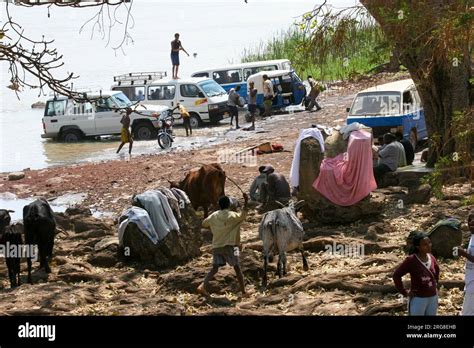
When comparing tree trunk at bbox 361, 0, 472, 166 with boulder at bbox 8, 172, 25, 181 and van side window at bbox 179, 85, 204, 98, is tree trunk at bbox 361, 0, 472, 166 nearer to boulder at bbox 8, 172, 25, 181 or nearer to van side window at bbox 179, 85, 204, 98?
boulder at bbox 8, 172, 25, 181

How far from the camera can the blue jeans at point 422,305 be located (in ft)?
30.1

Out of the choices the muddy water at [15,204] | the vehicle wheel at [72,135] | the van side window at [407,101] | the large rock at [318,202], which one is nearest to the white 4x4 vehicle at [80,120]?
the vehicle wheel at [72,135]

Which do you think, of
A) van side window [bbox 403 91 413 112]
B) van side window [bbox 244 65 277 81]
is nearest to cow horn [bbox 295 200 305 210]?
van side window [bbox 403 91 413 112]

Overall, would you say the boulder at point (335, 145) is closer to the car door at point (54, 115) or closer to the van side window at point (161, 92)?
the car door at point (54, 115)

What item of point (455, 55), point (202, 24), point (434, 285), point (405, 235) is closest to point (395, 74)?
point (405, 235)

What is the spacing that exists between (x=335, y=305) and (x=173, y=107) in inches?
801

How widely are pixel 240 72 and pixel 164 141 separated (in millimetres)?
8322

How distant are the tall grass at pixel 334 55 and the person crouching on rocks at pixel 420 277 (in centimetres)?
574

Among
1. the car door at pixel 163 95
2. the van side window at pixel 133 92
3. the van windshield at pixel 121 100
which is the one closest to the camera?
the van windshield at pixel 121 100

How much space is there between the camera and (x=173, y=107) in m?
31.5

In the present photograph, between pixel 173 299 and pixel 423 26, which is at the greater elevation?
pixel 423 26

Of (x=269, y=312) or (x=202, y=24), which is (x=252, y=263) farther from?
(x=202, y=24)

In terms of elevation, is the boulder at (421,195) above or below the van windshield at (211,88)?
below

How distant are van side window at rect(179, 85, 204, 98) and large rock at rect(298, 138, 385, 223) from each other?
15.5 meters
